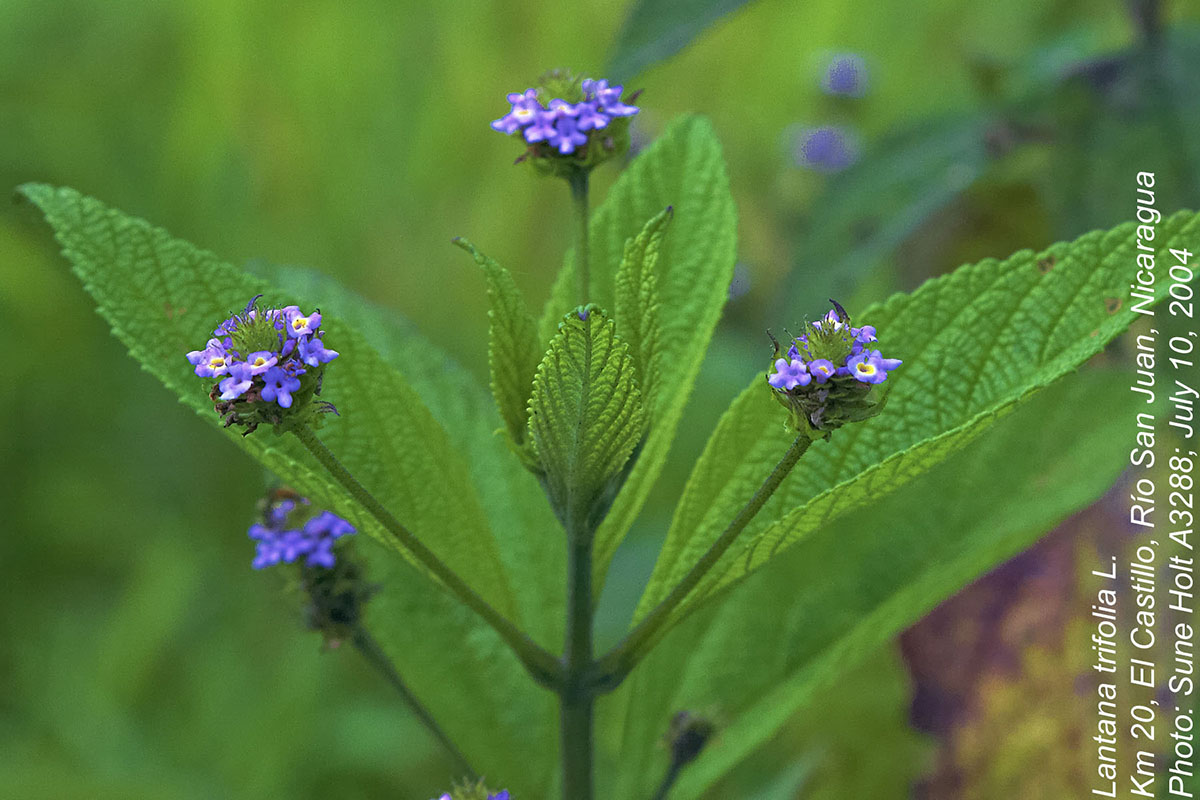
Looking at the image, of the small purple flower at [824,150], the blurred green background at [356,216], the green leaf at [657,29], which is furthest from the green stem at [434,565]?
the small purple flower at [824,150]

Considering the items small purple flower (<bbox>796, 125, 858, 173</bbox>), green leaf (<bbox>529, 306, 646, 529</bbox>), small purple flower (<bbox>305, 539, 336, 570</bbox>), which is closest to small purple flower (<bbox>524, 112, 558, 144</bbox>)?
green leaf (<bbox>529, 306, 646, 529</bbox>)

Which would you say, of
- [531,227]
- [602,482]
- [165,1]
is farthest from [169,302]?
[165,1]

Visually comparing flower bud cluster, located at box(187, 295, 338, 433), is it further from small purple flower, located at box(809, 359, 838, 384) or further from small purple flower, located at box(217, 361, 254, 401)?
small purple flower, located at box(809, 359, 838, 384)

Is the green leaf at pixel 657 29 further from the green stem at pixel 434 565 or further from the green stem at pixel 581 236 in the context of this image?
the green stem at pixel 434 565

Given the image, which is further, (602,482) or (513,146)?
(513,146)

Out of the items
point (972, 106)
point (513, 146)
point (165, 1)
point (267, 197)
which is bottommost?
point (972, 106)

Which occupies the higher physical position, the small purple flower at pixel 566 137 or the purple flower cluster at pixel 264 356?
the small purple flower at pixel 566 137

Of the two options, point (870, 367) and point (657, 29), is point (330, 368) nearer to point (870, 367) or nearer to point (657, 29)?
point (870, 367)

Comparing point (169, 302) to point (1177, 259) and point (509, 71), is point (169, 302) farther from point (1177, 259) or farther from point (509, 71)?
point (509, 71)
